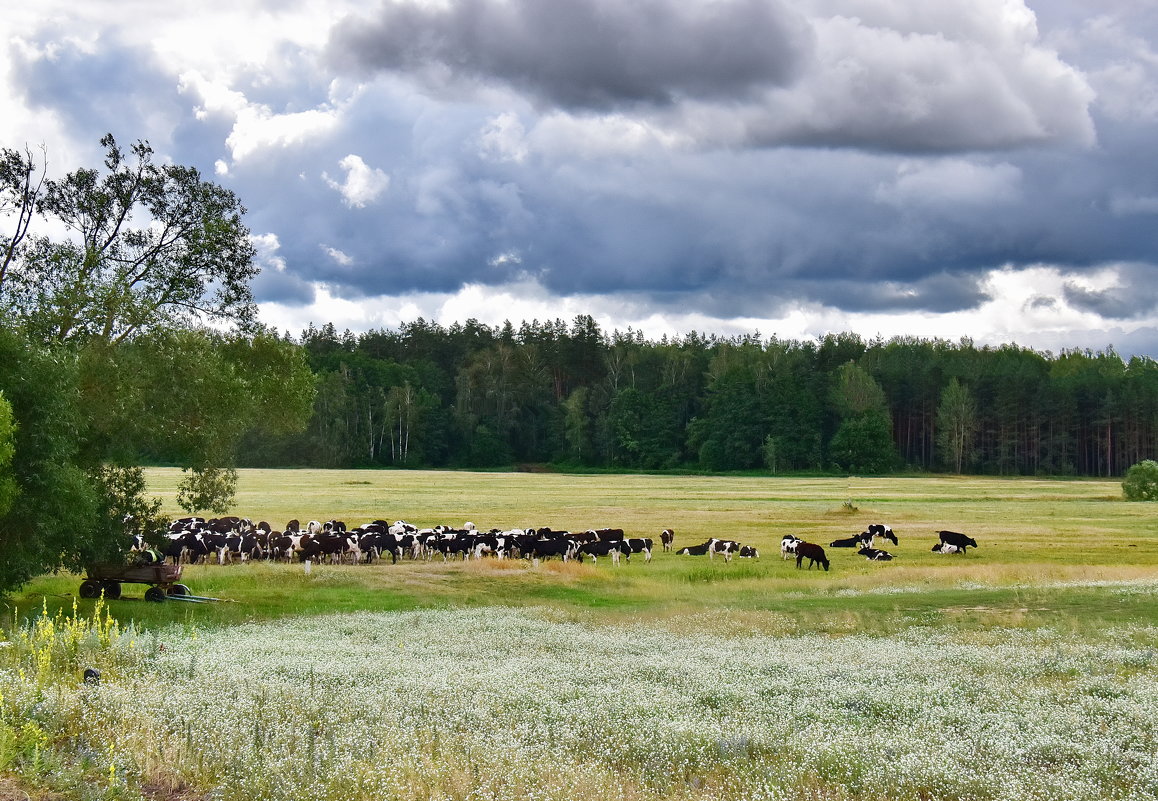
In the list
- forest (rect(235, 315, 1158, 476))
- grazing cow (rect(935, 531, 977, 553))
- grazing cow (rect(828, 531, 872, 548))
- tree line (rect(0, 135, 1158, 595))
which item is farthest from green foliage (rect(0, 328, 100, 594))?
forest (rect(235, 315, 1158, 476))

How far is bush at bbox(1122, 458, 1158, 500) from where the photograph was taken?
8569 centimetres

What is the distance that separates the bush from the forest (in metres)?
56.7

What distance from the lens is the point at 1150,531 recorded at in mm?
58344

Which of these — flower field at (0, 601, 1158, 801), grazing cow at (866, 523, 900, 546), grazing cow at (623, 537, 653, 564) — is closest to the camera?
flower field at (0, 601, 1158, 801)

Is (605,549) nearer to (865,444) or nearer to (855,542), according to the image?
(855,542)

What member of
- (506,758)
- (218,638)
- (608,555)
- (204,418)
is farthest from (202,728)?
(608,555)

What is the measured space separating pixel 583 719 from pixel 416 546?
31.8 meters

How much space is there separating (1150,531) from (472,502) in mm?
46392

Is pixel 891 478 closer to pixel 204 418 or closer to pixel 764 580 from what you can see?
pixel 764 580

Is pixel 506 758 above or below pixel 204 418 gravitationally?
below

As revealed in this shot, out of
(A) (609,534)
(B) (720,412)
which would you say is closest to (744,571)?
(A) (609,534)

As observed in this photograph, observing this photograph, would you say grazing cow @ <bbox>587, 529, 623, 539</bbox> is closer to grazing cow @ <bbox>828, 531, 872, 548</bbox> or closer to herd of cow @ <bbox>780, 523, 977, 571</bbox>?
herd of cow @ <bbox>780, 523, 977, 571</bbox>

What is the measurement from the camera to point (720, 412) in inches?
6186

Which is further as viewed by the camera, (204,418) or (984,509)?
(984,509)
